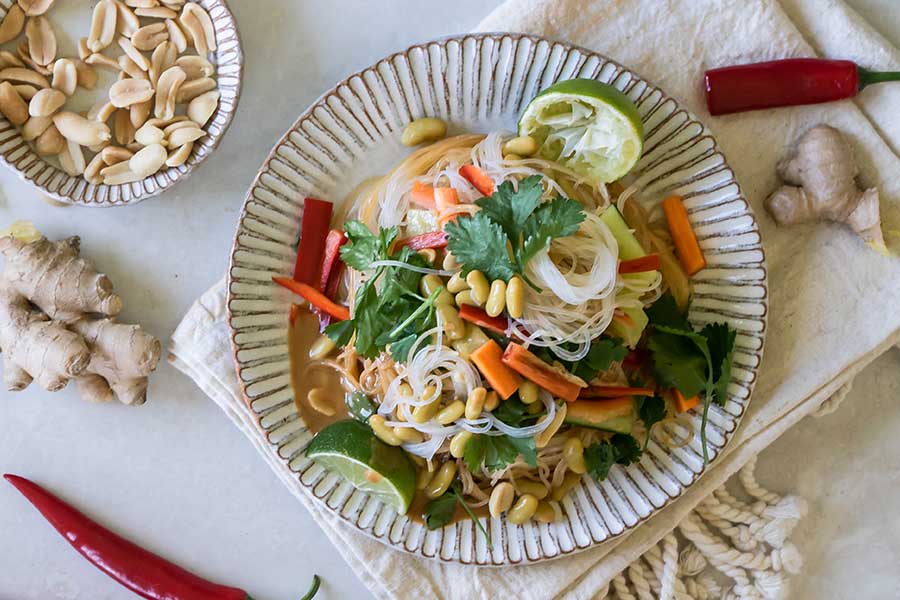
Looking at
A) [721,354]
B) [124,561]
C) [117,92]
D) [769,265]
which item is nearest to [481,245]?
[721,354]

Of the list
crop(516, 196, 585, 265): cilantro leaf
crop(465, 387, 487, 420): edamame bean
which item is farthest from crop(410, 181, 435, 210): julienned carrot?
crop(465, 387, 487, 420): edamame bean

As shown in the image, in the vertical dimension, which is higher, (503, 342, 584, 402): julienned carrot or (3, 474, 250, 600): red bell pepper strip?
(503, 342, 584, 402): julienned carrot

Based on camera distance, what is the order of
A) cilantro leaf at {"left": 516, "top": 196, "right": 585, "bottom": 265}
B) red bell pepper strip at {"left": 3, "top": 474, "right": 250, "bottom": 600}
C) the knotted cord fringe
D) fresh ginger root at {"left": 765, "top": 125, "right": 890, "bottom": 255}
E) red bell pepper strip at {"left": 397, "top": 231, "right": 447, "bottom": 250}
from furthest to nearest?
red bell pepper strip at {"left": 3, "top": 474, "right": 250, "bottom": 600}, the knotted cord fringe, fresh ginger root at {"left": 765, "top": 125, "right": 890, "bottom": 255}, red bell pepper strip at {"left": 397, "top": 231, "right": 447, "bottom": 250}, cilantro leaf at {"left": 516, "top": 196, "right": 585, "bottom": 265}

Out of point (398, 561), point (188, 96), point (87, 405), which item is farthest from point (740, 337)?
point (87, 405)

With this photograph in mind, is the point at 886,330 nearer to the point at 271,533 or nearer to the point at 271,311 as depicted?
the point at 271,311

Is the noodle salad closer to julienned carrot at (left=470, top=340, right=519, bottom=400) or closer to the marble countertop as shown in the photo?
julienned carrot at (left=470, top=340, right=519, bottom=400)

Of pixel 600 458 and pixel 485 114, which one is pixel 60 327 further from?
pixel 600 458

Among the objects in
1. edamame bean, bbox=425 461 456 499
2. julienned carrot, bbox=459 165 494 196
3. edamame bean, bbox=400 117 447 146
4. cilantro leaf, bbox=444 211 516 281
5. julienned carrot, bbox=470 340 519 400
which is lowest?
edamame bean, bbox=425 461 456 499
